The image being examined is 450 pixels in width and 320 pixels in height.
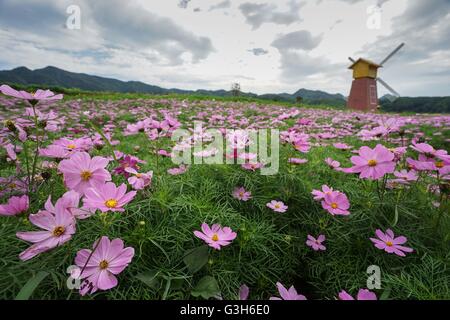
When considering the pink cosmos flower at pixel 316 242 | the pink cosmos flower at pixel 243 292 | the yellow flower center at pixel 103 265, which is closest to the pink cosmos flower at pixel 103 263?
the yellow flower center at pixel 103 265

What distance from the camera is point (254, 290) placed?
940mm

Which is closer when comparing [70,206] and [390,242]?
[70,206]

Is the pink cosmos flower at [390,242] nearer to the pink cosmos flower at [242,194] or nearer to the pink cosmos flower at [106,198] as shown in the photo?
the pink cosmos flower at [242,194]

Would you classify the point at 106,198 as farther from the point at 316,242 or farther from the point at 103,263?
the point at 316,242

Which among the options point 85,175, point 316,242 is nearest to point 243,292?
point 316,242

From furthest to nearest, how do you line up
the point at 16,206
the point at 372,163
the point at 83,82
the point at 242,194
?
1. the point at 83,82
2. the point at 242,194
3. the point at 372,163
4. the point at 16,206

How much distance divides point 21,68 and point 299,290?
14670cm

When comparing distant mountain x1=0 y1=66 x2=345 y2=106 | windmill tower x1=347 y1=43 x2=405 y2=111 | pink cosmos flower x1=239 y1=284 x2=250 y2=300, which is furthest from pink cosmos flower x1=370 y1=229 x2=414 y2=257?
distant mountain x1=0 y1=66 x2=345 y2=106

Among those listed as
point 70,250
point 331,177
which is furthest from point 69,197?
point 331,177

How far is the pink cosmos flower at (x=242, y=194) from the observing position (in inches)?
46.3

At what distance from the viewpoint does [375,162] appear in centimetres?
98

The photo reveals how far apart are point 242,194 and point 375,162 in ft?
1.86
